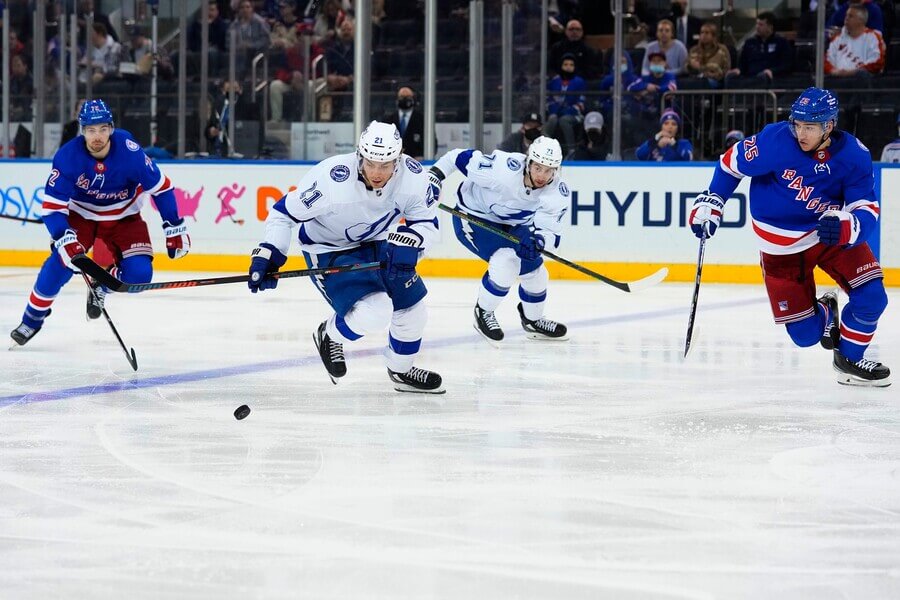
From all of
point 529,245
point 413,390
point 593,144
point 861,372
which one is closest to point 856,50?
point 593,144

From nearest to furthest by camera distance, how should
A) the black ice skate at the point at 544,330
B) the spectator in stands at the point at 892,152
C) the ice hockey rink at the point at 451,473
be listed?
the ice hockey rink at the point at 451,473, the black ice skate at the point at 544,330, the spectator in stands at the point at 892,152

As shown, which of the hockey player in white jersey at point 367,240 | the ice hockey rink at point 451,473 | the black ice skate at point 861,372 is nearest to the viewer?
the ice hockey rink at point 451,473

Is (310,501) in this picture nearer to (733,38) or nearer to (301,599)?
(301,599)

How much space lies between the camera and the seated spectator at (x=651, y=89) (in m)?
9.09

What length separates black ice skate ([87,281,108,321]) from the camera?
5574 millimetres

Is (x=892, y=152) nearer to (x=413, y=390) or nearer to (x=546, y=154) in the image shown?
(x=546, y=154)

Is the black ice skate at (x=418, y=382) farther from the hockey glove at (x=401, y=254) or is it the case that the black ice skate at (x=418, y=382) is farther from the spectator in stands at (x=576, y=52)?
the spectator in stands at (x=576, y=52)

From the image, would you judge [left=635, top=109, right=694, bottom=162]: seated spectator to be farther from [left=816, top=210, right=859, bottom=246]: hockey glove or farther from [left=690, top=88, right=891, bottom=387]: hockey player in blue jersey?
[left=816, top=210, right=859, bottom=246]: hockey glove

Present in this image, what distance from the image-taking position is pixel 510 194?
6004 mm

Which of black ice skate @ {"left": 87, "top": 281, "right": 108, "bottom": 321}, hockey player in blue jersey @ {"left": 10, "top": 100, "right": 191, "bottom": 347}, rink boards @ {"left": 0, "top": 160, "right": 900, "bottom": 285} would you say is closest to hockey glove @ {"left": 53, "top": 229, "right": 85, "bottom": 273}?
hockey player in blue jersey @ {"left": 10, "top": 100, "right": 191, "bottom": 347}

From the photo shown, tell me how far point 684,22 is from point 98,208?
5.34 meters

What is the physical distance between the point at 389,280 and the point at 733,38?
5.76 m

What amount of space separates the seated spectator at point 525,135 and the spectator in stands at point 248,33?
82.1 inches

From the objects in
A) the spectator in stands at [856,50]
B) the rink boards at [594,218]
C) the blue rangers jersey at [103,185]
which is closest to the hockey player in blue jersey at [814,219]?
the blue rangers jersey at [103,185]
